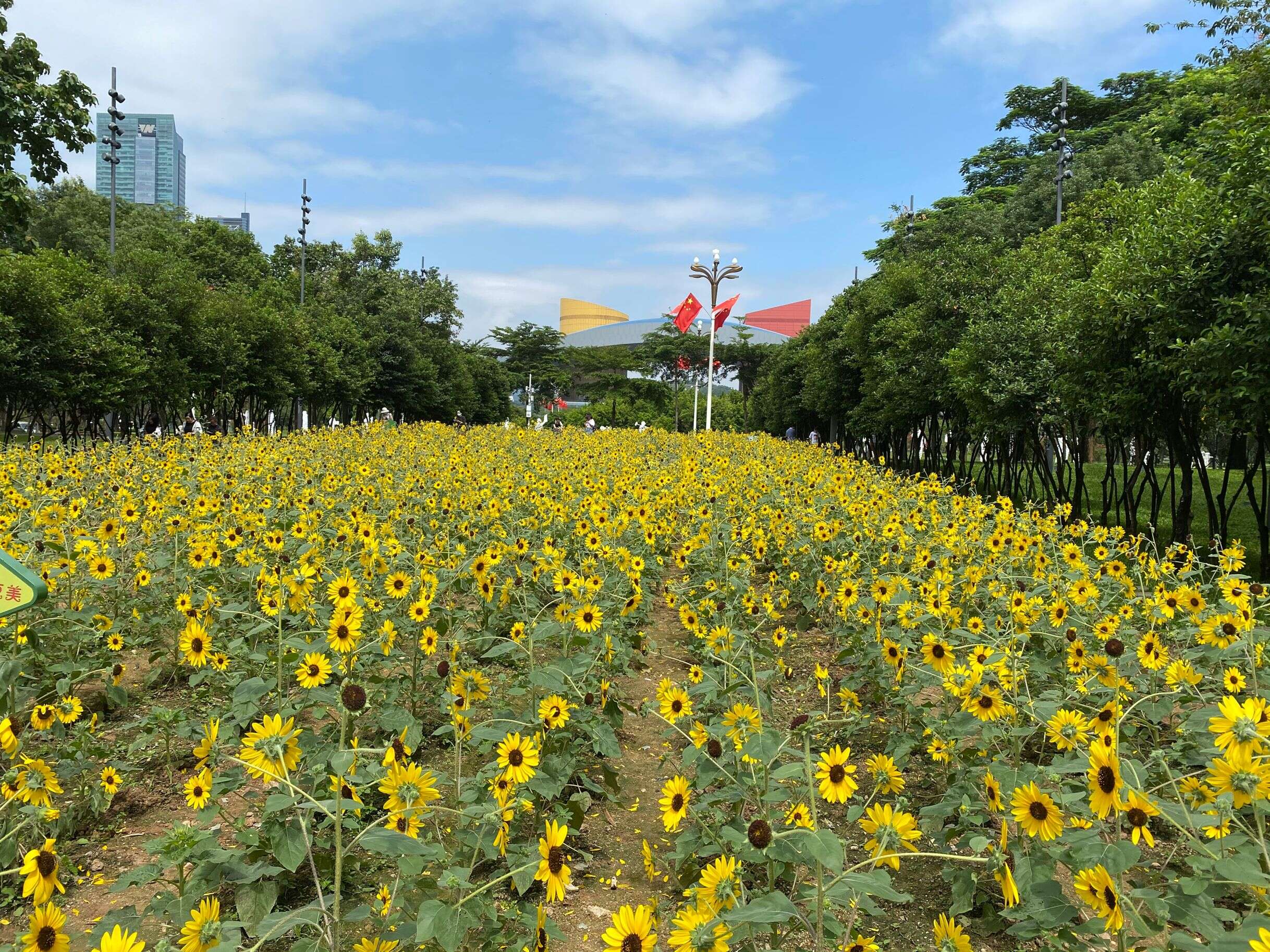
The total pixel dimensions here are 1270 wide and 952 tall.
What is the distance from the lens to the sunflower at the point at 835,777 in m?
1.67

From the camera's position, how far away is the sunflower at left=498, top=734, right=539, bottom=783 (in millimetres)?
1941

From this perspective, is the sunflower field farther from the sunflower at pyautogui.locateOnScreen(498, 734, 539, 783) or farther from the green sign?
the green sign

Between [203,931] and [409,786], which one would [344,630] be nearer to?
[409,786]

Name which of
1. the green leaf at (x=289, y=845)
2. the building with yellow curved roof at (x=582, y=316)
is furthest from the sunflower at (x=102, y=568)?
the building with yellow curved roof at (x=582, y=316)

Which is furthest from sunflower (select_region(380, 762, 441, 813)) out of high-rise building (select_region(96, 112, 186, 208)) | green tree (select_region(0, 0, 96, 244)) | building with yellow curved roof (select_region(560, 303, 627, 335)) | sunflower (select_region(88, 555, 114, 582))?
high-rise building (select_region(96, 112, 186, 208))

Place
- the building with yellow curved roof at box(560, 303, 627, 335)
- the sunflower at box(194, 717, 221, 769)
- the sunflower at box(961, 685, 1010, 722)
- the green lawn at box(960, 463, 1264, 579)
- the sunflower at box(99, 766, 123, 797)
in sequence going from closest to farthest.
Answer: the sunflower at box(194, 717, 221, 769), the sunflower at box(961, 685, 1010, 722), the sunflower at box(99, 766, 123, 797), the green lawn at box(960, 463, 1264, 579), the building with yellow curved roof at box(560, 303, 627, 335)

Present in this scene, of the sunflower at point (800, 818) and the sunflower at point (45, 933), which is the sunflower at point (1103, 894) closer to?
the sunflower at point (800, 818)

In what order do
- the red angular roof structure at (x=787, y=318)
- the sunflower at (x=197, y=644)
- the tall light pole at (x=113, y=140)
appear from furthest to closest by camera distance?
the red angular roof structure at (x=787, y=318) → the tall light pole at (x=113, y=140) → the sunflower at (x=197, y=644)

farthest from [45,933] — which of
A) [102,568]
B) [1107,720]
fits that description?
[102,568]

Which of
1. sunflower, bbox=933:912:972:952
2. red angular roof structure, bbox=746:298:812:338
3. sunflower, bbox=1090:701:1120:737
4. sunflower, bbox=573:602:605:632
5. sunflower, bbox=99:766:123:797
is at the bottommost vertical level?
sunflower, bbox=99:766:123:797

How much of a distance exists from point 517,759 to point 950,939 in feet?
3.49

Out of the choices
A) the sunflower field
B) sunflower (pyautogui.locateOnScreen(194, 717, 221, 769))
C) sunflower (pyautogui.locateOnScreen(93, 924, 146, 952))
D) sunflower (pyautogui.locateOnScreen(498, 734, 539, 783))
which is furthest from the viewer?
sunflower (pyautogui.locateOnScreen(498, 734, 539, 783))

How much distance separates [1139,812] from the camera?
1.48m

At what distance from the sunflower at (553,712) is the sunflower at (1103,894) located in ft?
4.47
